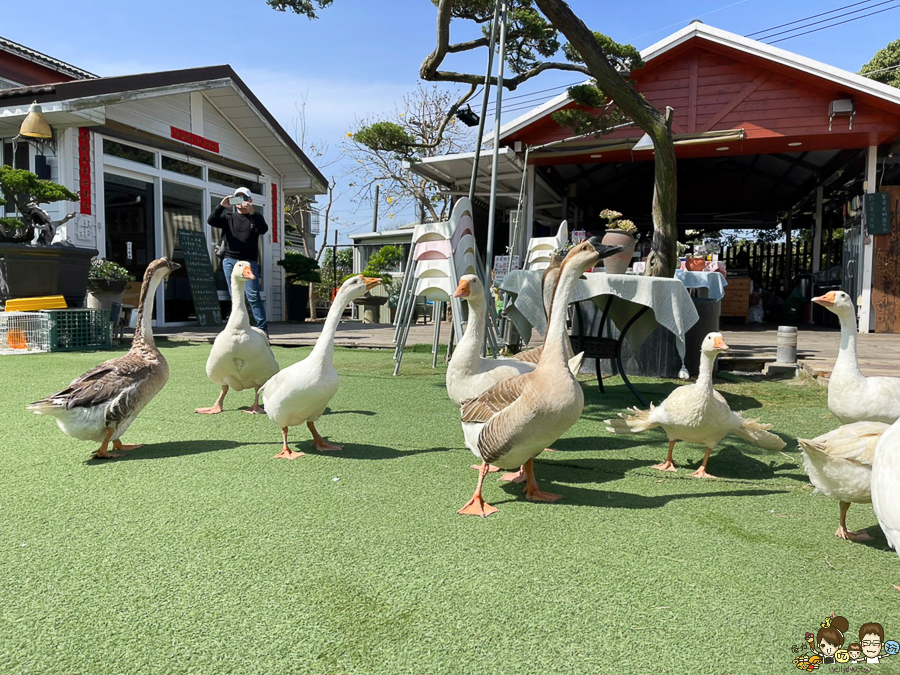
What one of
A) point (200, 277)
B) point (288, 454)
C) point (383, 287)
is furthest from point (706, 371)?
point (383, 287)

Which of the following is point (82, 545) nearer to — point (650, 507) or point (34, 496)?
point (34, 496)

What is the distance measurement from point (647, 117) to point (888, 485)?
195 inches

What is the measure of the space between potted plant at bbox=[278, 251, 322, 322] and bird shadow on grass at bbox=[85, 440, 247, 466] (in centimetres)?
1169

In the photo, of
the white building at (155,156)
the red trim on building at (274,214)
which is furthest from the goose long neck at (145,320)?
the red trim on building at (274,214)

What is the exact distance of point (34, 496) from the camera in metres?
2.66

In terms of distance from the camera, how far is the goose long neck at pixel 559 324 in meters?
2.72

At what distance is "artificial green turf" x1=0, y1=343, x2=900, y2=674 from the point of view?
5.23 ft

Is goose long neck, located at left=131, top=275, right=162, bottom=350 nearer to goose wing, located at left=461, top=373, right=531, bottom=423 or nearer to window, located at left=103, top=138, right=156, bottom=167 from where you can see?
goose wing, located at left=461, top=373, right=531, bottom=423

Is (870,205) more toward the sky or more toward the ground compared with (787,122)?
more toward the ground

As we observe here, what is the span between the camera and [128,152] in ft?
36.4

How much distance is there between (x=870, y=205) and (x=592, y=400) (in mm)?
9611

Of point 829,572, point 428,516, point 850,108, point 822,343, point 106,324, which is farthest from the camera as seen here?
point 850,108

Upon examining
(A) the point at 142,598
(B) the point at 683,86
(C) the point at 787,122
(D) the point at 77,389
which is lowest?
(A) the point at 142,598

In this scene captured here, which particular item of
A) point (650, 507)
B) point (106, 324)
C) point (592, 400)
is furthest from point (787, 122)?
point (106, 324)
